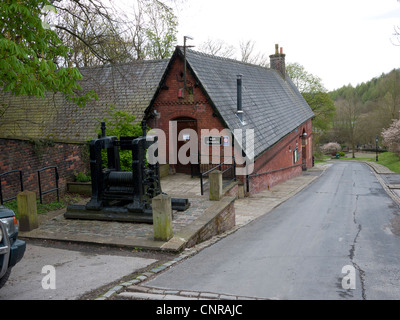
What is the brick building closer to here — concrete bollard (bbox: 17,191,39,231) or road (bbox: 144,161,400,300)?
concrete bollard (bbox: 17,191,39,231)

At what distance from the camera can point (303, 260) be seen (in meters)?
7.00

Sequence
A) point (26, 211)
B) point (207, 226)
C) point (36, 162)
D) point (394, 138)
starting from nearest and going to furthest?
point (26, 211) < point (207, 226) < point (36, 162) < point (394, 138)

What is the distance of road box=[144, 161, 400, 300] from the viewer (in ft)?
17.0

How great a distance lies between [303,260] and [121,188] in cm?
455

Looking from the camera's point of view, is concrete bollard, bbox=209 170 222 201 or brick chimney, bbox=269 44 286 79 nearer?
concrete bollard, bbox=209 170 222 201

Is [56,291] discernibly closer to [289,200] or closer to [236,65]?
[289,200]

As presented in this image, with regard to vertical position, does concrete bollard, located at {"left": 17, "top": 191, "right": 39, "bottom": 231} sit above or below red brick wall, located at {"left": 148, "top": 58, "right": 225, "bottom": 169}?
below

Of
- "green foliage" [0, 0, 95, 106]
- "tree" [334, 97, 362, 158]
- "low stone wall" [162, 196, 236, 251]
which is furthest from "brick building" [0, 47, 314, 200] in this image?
"tree" [334, 97, 362, 158]

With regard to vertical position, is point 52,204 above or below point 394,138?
below

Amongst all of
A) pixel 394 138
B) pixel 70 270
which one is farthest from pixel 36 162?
pixel 394 138

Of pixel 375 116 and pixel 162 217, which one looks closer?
pixel 162 217

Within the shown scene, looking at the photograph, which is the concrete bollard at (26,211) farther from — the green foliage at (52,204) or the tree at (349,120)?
the tree at (349,120)

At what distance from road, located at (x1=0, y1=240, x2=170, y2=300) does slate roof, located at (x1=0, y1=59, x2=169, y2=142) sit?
1084 cm

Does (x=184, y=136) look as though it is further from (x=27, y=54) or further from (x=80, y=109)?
(x=27, y=54)
